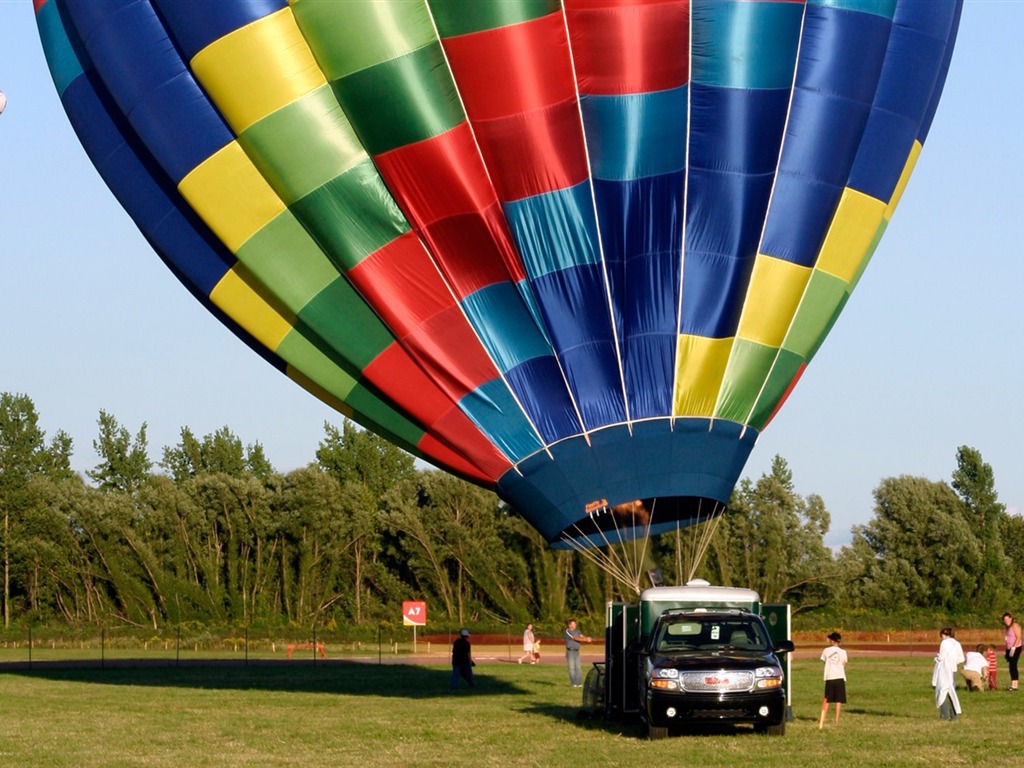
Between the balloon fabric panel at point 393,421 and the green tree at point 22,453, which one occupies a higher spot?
the green tree at point 22,453

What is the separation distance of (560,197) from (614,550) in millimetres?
4970

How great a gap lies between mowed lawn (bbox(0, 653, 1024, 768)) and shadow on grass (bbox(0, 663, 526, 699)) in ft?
0.30

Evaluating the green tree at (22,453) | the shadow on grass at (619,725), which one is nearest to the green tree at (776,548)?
the green tree at (22,453)

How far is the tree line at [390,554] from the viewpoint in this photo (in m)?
75.2

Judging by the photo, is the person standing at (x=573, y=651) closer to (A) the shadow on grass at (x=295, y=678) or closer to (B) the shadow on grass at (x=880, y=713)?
(A) the shadow on grass at (x=295, y=678)

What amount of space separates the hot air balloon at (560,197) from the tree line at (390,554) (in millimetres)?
51917

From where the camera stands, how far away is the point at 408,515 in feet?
253

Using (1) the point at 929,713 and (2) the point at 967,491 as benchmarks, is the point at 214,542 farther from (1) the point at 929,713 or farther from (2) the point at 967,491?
(1) the point at 929,713

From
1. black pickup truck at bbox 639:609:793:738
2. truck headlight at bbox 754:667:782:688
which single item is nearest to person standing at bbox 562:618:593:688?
black pickup truck at bbox 639:609:793:738

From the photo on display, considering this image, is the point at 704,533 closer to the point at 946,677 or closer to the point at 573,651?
the point at 946,677

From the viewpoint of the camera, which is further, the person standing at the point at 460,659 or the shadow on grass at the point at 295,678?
the shadow on grass at the point at 295,678

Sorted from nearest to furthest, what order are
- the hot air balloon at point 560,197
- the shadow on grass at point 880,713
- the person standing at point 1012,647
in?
the hot air balloon at point 560,197 < the shadow on grass at point 880,713 < the person standing at point 1012,647

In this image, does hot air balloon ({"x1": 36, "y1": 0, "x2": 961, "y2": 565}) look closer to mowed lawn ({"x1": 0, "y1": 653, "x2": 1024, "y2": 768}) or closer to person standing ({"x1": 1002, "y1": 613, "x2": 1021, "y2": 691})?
mowed lawn ({"x1": 0, "y1": 653, "x2": 1024, "y2": 768})

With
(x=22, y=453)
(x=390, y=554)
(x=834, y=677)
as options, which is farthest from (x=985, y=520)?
(x=834, y=677)
